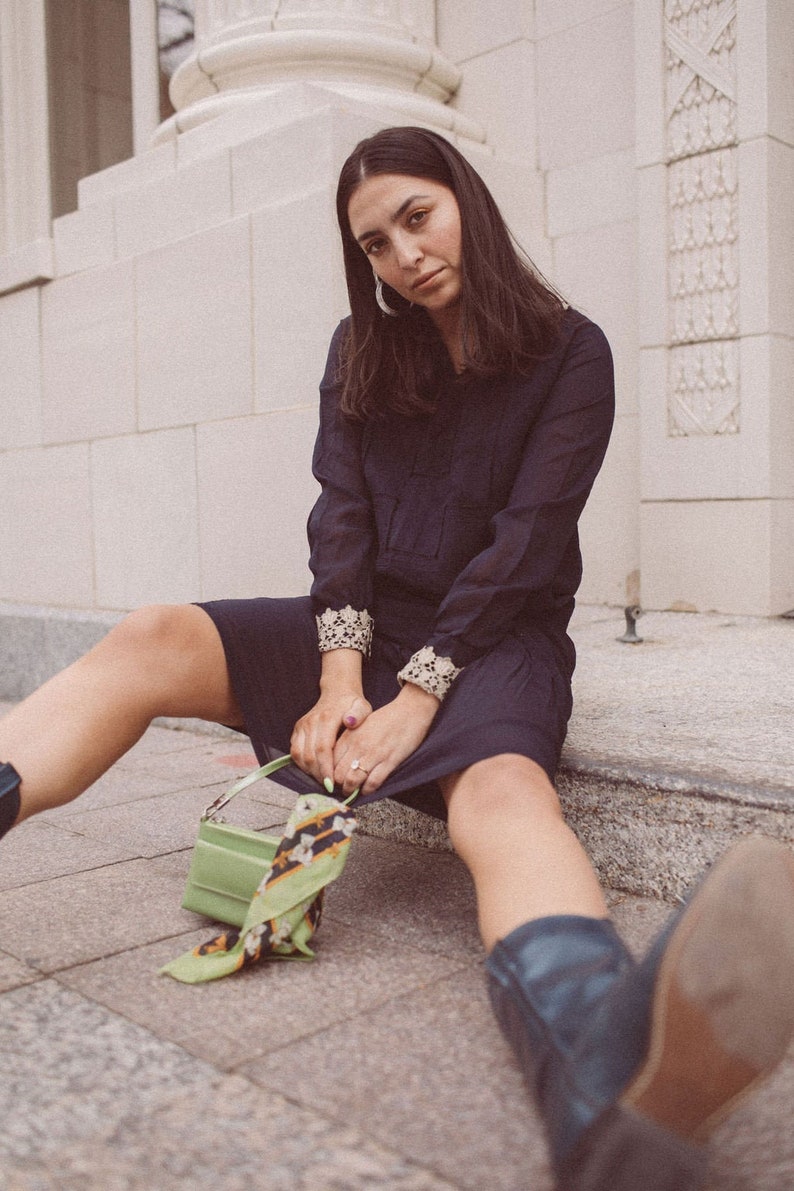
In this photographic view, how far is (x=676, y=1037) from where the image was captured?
43.3 inches

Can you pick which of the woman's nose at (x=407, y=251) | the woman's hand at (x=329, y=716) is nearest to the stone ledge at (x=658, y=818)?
the woman's hand at (x=329, y=716)

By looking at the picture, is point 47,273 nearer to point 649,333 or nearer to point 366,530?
point 649,333

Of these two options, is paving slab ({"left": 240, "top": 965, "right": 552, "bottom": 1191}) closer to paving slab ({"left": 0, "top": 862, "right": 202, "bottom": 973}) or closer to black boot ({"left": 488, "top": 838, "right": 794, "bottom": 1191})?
black boot ({"left": 488, "top": 838, "right": 794, "bottom": 1191})

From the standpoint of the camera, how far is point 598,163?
5016 mm

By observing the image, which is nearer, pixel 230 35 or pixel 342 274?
pixel 342 274

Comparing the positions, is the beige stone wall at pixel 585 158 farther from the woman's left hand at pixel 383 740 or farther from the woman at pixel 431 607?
the woman's left hand at pixel 383 740

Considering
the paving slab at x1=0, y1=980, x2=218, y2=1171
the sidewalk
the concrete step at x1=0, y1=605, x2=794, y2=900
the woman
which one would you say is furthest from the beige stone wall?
the paving slab at x1=0, y1=980, x2=218, y2=1171

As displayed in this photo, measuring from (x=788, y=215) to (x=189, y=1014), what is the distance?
420 centimetres

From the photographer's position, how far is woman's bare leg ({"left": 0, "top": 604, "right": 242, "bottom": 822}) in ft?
6.23

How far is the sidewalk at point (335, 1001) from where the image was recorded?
1.31 m

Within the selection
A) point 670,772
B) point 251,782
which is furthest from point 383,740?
point 670,772

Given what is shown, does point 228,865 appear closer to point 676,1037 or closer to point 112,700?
point 112,700

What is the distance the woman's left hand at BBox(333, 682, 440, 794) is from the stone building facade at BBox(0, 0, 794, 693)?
225 centimetres

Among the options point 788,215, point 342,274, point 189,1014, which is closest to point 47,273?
point 342,274
